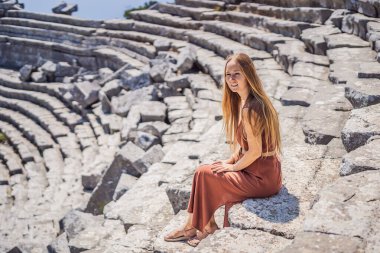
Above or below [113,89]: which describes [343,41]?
above

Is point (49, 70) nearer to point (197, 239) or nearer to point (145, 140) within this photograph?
point (145, 140)

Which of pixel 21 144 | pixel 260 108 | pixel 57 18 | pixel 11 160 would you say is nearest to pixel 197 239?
pixel 260 108

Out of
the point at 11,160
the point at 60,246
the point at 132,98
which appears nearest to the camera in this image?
the point at 60,246

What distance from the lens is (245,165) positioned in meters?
3.68

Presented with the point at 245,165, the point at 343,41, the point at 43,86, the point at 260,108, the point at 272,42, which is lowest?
the point at 43,86

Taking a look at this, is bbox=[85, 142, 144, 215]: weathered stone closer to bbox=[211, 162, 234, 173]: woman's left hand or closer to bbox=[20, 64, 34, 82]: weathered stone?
bbox=[211, 162, 234, 173]: woman's left hand

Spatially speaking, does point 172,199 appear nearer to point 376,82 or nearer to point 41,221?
point 376,82

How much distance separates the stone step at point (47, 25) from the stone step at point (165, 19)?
83.2 inches

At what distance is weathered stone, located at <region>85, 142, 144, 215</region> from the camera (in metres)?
8.08

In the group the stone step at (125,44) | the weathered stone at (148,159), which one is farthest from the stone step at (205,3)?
the weathered stone at (148,159)

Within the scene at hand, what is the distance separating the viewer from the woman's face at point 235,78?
3662 mm

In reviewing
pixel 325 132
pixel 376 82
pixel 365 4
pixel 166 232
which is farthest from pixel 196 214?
pixel 365 4

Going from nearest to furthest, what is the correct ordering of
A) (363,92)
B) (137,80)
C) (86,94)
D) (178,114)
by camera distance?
(363,92) < (178,114) < (137,80) < (86,94)

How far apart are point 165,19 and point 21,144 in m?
6.87
